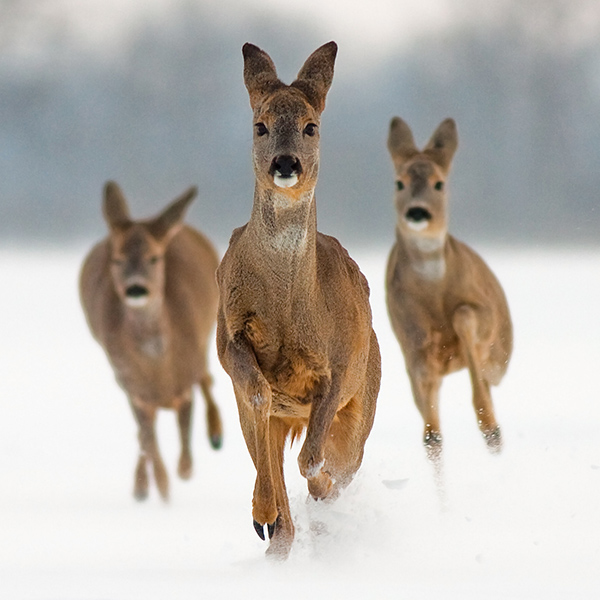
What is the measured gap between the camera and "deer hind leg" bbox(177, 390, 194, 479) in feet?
27.1

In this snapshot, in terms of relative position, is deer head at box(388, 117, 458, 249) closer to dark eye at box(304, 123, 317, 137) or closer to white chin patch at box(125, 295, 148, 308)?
white chin patch at box(125, 295, 148, 308)

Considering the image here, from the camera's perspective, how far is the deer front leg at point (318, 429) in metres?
4.43

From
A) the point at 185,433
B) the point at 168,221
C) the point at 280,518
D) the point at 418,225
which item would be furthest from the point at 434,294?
the point at 280,518

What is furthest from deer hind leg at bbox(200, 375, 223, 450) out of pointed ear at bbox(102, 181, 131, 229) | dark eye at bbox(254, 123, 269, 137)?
dark eye at bbox(254, 123, 269, 137)

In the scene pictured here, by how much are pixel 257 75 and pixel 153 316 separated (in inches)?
152

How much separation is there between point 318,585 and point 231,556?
0.82m

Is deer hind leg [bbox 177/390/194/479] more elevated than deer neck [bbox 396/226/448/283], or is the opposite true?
deer neck [bbox 396/226/448/283]

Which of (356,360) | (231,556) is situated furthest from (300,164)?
(231,556)

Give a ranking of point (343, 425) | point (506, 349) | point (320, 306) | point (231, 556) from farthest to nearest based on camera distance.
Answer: point (506, 349), point (231, 556), point (343, 425), point (320, 306)

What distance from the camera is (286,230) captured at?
4.48 m

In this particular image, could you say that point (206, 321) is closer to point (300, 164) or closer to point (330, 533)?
point (330, 533)

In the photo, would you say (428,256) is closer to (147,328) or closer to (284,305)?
(147,328)

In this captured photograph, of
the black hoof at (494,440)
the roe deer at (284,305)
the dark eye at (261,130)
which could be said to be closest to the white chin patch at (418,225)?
the black hoof at (494,440)

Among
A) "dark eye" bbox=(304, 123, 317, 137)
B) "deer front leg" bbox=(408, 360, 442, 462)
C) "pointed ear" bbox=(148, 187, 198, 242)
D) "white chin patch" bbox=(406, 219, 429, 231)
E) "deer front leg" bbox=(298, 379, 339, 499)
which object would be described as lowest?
"deer front leg" bbox=(298, 379, 339, 499)
